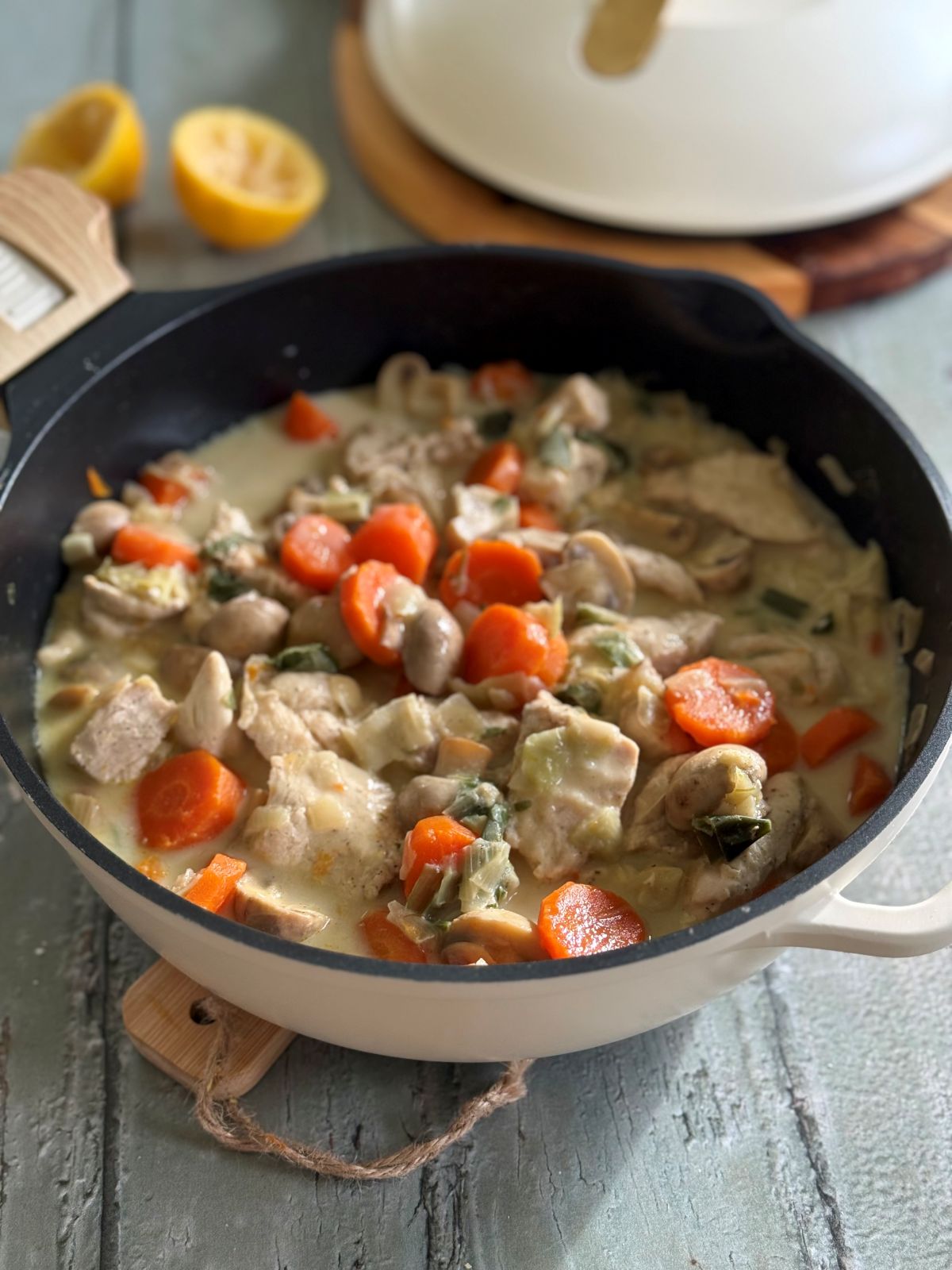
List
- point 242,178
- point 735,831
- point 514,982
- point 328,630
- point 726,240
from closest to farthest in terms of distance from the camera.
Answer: point 514,982, point 735,831, point 328,630, point 726,240, point 242,178

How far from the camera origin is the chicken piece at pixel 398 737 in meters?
2.16

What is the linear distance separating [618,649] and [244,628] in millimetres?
666

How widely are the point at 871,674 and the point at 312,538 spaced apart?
1.07m

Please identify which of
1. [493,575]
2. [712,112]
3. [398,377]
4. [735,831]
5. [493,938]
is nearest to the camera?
[493,938]

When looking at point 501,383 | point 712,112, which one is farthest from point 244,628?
point 712,112

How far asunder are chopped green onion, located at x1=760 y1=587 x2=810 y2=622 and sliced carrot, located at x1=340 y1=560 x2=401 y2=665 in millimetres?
739

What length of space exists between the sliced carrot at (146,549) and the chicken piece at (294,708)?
0.33 m

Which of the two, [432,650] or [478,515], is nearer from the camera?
[432,650]

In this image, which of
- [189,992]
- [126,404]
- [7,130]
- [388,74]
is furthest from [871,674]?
[7,130]

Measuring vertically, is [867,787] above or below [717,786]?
below

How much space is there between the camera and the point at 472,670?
2297 millimetres

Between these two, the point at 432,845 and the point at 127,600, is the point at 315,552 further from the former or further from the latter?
the point at 432,845

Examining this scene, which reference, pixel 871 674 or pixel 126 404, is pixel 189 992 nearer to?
pixel 126 404

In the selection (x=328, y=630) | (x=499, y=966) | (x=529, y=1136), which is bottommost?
(x=529, y=1136)
